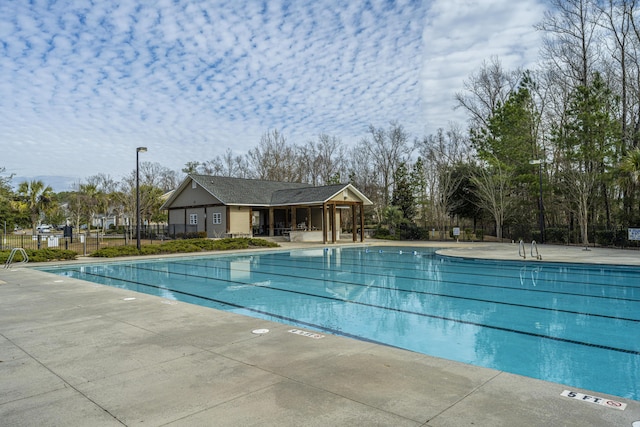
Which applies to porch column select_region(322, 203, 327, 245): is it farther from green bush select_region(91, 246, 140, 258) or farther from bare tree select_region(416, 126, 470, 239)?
green bush select_region(91, 246, 140, 258)

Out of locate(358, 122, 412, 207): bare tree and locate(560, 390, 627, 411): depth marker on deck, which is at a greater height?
locate(358, 122, 412, 207): bare tree

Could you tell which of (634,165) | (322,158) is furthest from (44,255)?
(322,158)

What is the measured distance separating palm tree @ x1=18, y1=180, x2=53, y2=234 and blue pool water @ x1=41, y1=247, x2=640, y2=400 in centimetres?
2362

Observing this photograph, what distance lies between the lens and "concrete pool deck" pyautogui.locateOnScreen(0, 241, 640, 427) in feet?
9.83

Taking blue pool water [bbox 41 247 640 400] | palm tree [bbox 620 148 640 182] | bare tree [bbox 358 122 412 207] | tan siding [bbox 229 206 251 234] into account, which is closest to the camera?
blue pool water [bbox 41 247 640 400]

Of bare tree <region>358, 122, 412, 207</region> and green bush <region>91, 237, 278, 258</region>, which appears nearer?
green bush <region>91, 237, 278, 258</region>

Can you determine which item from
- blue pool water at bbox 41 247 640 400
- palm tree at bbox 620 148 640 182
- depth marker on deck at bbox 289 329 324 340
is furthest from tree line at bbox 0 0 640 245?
depth marker on deck at bbox 289 329 324 340

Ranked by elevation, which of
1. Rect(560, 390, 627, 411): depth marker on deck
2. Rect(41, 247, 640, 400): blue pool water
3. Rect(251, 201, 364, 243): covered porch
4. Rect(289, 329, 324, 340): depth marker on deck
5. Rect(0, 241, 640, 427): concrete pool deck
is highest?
Rect(251, 201, 364, 243): covered porch

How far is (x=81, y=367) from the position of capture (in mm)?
4238

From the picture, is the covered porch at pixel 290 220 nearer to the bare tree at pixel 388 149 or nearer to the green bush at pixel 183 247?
the green bush at pixel 183 247

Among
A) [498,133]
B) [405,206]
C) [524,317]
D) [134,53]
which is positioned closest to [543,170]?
[498,133]

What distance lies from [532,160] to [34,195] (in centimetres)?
4084

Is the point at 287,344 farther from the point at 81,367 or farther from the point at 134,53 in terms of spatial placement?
the point at 134,53

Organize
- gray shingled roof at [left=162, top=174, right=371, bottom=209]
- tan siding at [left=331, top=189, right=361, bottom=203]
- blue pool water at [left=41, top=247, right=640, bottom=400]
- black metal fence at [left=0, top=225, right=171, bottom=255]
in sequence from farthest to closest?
gray shingled roof at [left=162, top=174, right=371, bottom=209], tan siding at [left=331, top=189, right=361, bottom=203], black metal fence at [left=0, top=225, right=171, bottom=255], blue pool water at [left=41, top=247, right=640, bottom=400]
